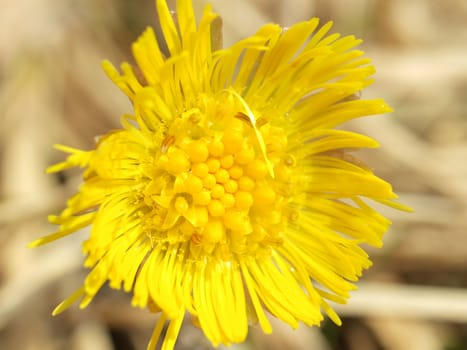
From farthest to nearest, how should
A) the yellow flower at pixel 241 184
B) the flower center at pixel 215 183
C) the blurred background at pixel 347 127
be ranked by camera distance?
the blurred background at pixel 347 127 → the flower center at pixel 215 183 → the yellow flower at pixel 241 184

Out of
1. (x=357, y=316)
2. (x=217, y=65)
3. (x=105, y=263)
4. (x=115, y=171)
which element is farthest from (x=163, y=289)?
(x=357, y=316)

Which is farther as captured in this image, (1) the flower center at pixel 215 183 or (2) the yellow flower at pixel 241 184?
(1) the flower center at pixel 215 183

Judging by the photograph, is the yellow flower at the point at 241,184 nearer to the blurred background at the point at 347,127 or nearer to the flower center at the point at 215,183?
the flower center at the point at 215,183

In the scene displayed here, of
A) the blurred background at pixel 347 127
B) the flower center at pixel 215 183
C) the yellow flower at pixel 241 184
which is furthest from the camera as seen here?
the blurred background at pixel 347 127

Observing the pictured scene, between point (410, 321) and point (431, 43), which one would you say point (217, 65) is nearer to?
point (410, 321)

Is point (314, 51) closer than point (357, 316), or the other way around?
point (314, 51)

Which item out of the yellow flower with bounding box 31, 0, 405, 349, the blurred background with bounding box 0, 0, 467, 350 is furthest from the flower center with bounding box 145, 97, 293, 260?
the blurred background with bounding box 0, 0, 467, 350

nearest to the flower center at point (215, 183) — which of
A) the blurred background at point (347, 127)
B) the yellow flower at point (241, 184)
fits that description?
the yellow flower at point (241, 184)

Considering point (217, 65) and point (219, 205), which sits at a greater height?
point (217, 65)
